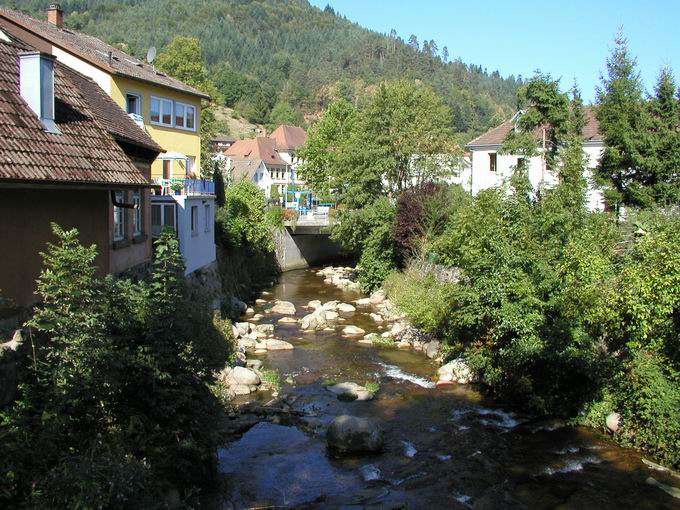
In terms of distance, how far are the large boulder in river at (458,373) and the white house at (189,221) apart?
9.75 m

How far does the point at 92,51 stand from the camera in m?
27.4

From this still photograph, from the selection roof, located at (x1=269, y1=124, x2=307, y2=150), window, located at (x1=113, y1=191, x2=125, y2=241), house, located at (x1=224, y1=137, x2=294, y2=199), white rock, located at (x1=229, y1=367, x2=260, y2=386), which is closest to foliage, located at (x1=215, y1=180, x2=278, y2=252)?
white rock, located at (x1=229, y1=367, x2=260, y2=386)

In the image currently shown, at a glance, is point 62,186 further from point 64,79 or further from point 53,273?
point 64,79

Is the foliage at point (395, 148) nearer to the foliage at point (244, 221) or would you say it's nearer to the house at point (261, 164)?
the foliage at point (244, 221)

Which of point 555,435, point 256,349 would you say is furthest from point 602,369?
point 256,349

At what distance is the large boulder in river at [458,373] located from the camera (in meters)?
20.4

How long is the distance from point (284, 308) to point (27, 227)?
73.2 ft

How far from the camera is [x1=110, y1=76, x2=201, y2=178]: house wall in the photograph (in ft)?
89.4

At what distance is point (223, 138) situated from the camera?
118750 mm

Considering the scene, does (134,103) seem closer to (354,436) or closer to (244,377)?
(244,377)

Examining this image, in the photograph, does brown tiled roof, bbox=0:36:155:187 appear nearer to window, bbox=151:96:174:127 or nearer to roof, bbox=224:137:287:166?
window, bbox=151:96:174:127

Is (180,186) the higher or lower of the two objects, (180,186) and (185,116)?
the lower

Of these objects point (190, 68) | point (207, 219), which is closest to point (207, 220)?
point (207, 219)

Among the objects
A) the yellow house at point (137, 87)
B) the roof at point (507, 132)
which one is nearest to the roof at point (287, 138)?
the roof at point (507, 132)
